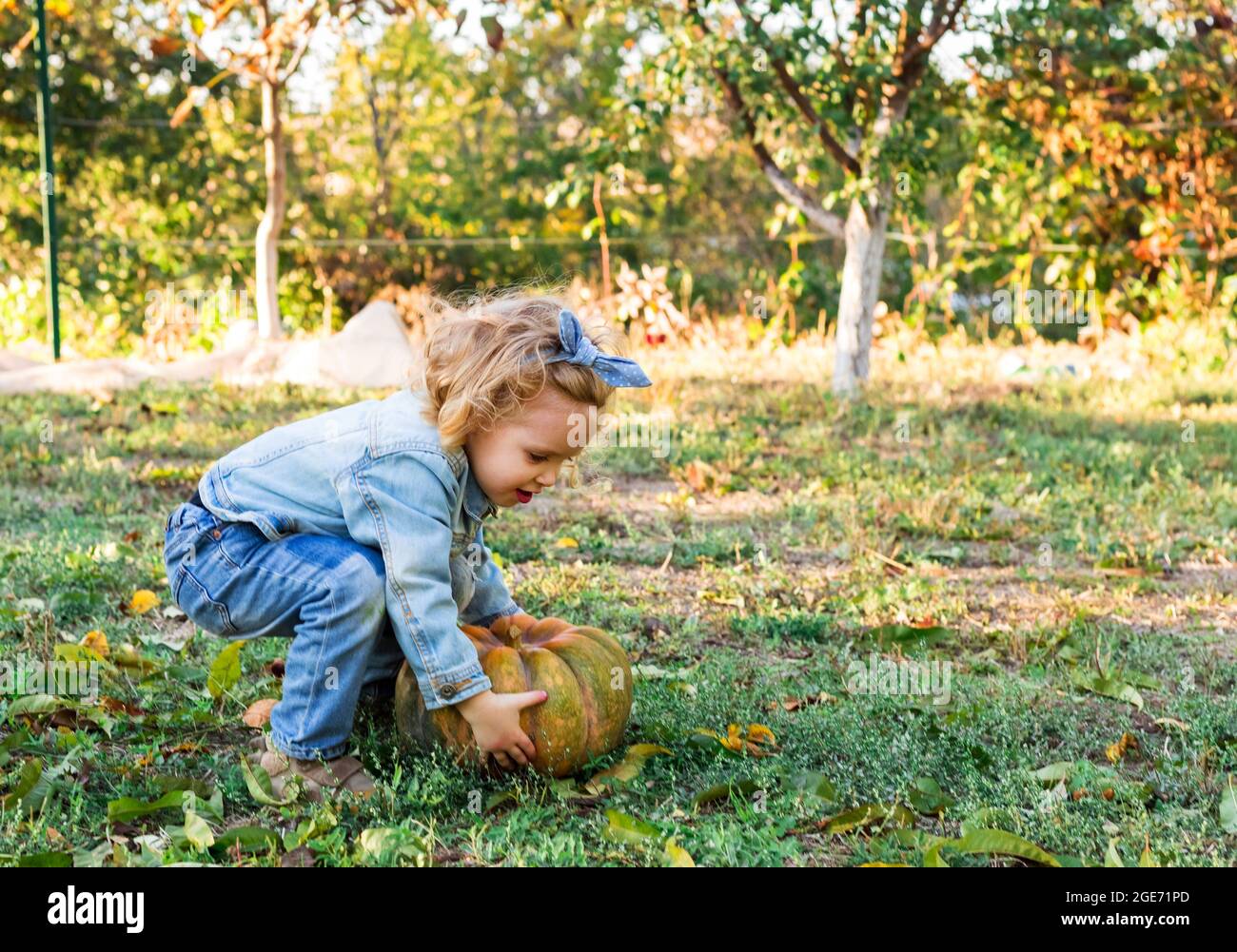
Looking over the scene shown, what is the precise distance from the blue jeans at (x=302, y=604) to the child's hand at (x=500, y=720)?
28 cm

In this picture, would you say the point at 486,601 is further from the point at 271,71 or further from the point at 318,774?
the point at 271,71

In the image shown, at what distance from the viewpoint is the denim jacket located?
2.89 meters

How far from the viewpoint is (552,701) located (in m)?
2.99

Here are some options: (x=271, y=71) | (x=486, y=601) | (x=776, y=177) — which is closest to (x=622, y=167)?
(x=776, y=177)

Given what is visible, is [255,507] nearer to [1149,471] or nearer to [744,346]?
[1149,471]

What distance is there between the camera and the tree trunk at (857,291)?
8.17 m

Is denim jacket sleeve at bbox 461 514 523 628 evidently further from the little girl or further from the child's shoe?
the child's shoe

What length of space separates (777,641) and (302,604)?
5.59 ft

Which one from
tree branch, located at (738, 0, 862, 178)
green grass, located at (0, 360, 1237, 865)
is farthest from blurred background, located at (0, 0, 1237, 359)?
green grass, located at (0, 360, 1237, 865)

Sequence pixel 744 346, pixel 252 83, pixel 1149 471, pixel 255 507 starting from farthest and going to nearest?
1. pixel 252 83
2. pixel 744 346
3. pixel 1149 471
4. pixel 255 507
